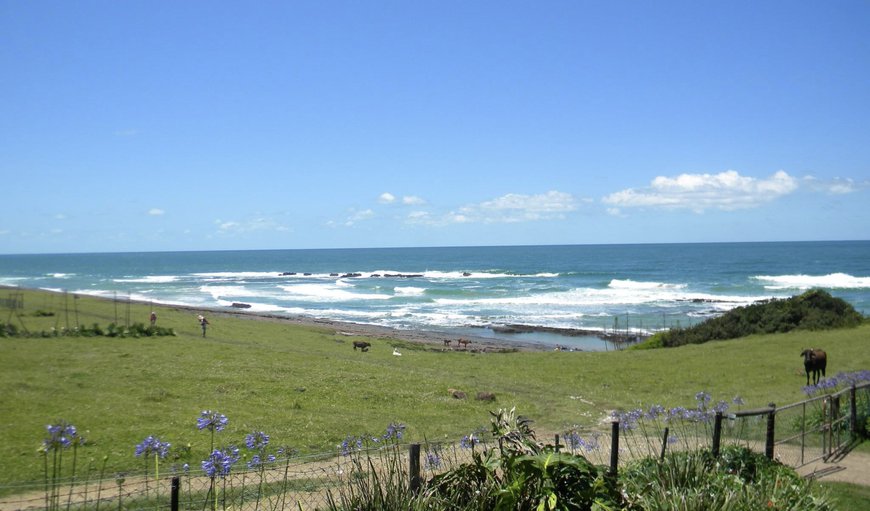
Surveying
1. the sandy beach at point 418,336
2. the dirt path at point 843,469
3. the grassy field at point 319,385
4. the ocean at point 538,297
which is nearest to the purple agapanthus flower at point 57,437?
the grassy field at point 319,385

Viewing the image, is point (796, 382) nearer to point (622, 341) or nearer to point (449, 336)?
point (622, 341)

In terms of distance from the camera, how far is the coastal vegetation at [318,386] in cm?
1331

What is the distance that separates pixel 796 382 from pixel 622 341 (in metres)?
19.3

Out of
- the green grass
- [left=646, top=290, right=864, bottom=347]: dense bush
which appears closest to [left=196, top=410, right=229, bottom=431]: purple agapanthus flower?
the green grass

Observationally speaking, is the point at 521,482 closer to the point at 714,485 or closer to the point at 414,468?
the point at 414,468

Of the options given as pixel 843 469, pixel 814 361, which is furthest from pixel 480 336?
pixel 843 469

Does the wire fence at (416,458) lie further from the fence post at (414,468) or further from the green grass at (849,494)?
the green grass at (849,494)

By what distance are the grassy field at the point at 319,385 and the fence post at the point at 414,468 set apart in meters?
6.81

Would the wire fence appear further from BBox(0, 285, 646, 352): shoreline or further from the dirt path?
BBox(0, 285, 646, 352): shoreline

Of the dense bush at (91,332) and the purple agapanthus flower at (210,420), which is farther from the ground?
the purple agapanthus flower at (210,420)

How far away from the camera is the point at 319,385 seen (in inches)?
752

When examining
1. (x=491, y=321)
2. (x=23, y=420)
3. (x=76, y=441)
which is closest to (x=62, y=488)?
(x=23, y=420)

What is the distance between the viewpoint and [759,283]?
7938 centimetres

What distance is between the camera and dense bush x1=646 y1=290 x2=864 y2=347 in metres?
31.5
